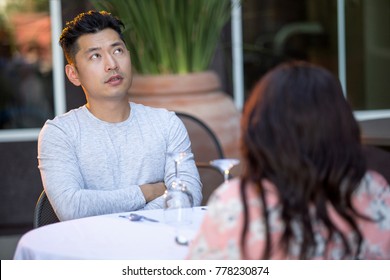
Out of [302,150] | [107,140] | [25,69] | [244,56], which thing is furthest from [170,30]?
[302,150]

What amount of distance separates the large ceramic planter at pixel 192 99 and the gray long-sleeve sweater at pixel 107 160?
5.24 ft

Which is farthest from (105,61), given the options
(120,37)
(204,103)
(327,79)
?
(204,103)

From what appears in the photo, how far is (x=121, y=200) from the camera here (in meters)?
2.94

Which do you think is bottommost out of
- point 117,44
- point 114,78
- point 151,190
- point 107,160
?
point 151,190

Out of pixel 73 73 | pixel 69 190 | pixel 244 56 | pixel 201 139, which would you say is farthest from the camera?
pixel 244 56

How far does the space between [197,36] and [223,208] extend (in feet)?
10.4

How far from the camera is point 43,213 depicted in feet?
10.5

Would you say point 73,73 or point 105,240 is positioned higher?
point 73,73

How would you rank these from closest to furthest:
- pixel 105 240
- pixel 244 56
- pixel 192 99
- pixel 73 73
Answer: pixel 105 240, pixel 73 73, pixel 192 99, pixel 244 56

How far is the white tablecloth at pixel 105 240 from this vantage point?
2.25 metres

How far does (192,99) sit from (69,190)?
2057mm

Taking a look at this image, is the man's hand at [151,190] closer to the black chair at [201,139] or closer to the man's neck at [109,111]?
the man's neck at [109,111]

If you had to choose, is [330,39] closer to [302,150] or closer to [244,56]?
[244,56]

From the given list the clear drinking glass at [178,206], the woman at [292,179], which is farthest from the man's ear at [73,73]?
the woman at [292,179]
